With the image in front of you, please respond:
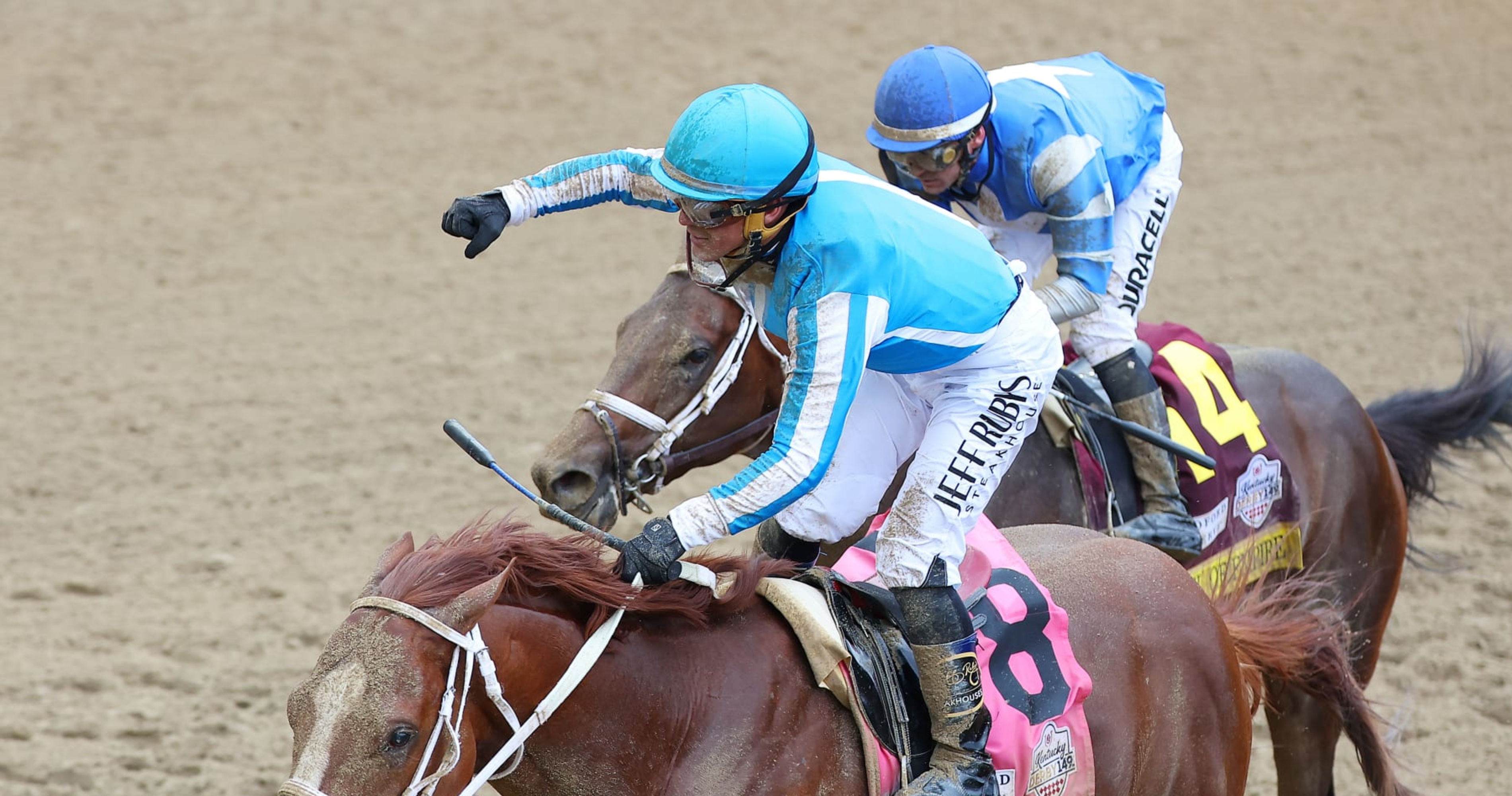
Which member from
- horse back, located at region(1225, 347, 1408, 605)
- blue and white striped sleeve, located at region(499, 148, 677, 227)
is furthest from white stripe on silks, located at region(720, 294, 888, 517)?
horse back, located at region(1225, 347, 1408, 605)

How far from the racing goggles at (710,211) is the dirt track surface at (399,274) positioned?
297 cm

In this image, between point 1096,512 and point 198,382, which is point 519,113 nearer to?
point 198,382

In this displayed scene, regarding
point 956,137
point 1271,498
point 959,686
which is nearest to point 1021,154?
point 956,137

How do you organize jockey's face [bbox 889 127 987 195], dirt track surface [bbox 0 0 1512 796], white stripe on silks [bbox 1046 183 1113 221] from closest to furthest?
jockey's face [bbox 889 127 987 195] → white stripe on silks [bbox 1046 183 1113 221] → dirt track surface [bbox 0 0 1512 796]

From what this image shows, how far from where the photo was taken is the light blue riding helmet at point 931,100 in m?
4.23

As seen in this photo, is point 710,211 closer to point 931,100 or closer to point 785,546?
point 785,546

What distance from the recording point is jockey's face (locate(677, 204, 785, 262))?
3.08m

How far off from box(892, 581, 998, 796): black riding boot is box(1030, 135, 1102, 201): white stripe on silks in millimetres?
1720

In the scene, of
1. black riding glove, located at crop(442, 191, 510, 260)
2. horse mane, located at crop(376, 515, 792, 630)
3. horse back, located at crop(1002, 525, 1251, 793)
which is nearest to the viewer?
horse mane, located at crop(376, 515, 792, 630)

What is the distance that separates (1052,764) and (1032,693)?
162 millimetres

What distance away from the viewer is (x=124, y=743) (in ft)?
16.7

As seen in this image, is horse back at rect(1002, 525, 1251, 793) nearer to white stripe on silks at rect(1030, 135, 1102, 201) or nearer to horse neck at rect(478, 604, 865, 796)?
horse neck at rect(478, 604, 865, 796)

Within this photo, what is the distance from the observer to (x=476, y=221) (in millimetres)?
3717

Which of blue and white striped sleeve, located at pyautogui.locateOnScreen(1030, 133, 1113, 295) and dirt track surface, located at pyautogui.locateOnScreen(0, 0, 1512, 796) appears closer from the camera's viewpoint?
blue and white striped sleeve, located at pyautogui.locateOnScreen(1030, 133, 1113, 295)
